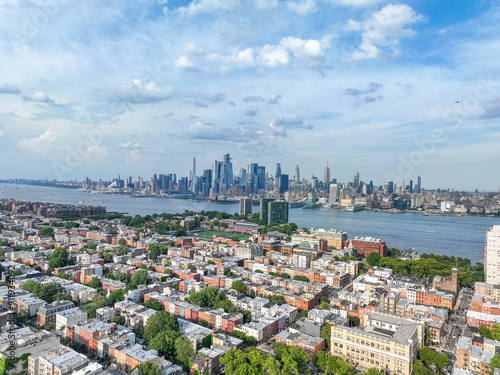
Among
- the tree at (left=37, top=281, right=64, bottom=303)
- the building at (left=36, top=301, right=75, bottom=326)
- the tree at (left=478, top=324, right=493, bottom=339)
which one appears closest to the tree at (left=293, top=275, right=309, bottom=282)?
the tree at (left=478, top=324, right=493, bottom=339)

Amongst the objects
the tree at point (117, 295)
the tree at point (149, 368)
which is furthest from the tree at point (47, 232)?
the tree at point (149, 368)

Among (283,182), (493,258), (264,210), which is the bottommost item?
(493,258)

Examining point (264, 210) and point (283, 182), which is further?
point (283, 182)

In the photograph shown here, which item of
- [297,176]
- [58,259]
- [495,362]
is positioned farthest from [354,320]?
[297,176]

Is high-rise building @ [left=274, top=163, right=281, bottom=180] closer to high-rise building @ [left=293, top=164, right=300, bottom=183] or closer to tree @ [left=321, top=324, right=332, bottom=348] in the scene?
high-rise building @ [left=293, top=164, right=300, bottom=183]

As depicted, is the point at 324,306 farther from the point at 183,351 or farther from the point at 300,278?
the point at 183,351

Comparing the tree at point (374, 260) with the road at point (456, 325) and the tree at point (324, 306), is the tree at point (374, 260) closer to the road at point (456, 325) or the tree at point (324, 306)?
the road at point (456, 325)

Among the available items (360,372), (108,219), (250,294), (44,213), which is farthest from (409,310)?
(44,213)

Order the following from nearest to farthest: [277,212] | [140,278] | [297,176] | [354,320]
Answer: [354,320], [140,278], [277,212], [297,176]
